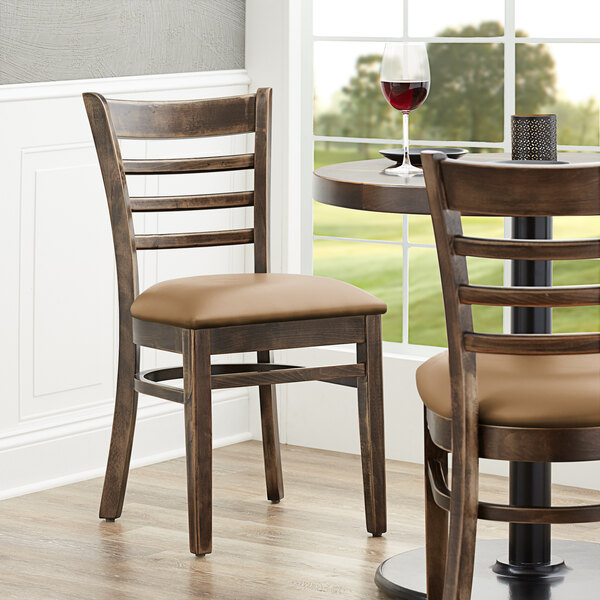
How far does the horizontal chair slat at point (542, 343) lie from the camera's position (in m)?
2.07

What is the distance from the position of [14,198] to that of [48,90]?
0.30 m

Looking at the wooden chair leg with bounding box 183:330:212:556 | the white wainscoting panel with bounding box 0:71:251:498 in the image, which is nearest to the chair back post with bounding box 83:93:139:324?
the wooden chair leg with bounding box 183:330:212:556

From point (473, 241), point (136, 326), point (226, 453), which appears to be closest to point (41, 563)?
point (136, 326)

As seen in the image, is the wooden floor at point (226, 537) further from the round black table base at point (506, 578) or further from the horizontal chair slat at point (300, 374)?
the horizontal chair slat at point (300, 374)

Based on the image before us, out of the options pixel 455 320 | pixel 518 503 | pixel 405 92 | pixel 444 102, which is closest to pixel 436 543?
pixel 518 503

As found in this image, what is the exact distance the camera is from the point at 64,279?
3543 mm

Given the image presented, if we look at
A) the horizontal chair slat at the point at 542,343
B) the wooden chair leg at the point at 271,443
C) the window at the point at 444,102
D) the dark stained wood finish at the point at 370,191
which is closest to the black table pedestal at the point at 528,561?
the dark stained wood finish at the point at 370,191

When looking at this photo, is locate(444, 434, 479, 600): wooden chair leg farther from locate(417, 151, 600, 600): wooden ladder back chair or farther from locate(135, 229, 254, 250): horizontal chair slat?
locate(135, 229, 254, 250): horizontal chair slat

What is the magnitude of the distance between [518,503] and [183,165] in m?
1.17

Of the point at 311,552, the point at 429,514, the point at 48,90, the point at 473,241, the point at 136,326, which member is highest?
the point at 48,90

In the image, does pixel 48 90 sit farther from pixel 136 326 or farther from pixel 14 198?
pixel 136 326

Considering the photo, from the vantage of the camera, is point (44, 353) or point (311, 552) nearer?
point (311, 552)

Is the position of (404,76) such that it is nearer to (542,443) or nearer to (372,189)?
(372,189)

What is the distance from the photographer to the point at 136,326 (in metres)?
3.04
